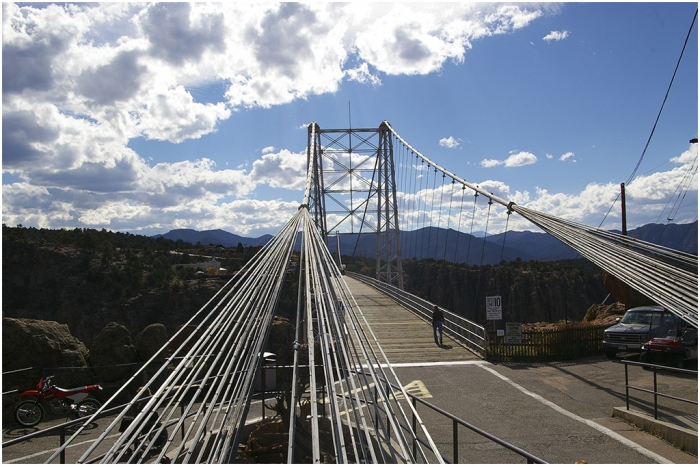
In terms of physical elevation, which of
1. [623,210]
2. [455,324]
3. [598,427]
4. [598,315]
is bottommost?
[598,315]

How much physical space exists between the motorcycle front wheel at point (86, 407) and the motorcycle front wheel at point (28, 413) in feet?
1.90

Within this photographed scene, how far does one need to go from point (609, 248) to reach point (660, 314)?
21.8 ft

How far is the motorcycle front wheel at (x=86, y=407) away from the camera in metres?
9.43

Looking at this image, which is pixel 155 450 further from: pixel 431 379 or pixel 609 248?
pixel 609 248

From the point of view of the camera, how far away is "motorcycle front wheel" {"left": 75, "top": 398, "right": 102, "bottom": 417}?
30.9 ft

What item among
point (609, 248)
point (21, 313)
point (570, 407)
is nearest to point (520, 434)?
point (570, 407)

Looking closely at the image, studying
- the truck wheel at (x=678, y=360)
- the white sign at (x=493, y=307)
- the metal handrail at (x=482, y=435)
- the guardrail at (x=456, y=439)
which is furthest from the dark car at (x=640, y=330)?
the metal handrail at (x=482, y=435)

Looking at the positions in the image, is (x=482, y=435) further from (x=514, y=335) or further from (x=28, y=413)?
(x=514, y=335)

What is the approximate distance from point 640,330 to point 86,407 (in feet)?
37.7

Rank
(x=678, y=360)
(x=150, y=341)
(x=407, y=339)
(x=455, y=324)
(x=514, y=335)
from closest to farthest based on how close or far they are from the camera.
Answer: (x=678, y=360)
(x=150, y=341)
(x=514, y=335)
(x=407, y=339)
(x=455, y=324)

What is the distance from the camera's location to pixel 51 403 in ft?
31.5

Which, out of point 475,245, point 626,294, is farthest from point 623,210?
point 475,245

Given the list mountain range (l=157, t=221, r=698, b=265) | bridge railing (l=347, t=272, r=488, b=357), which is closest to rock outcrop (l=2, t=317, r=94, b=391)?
bridge railing (l=347, t=272, r=488, b=357)

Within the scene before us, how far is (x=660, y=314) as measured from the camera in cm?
1320
